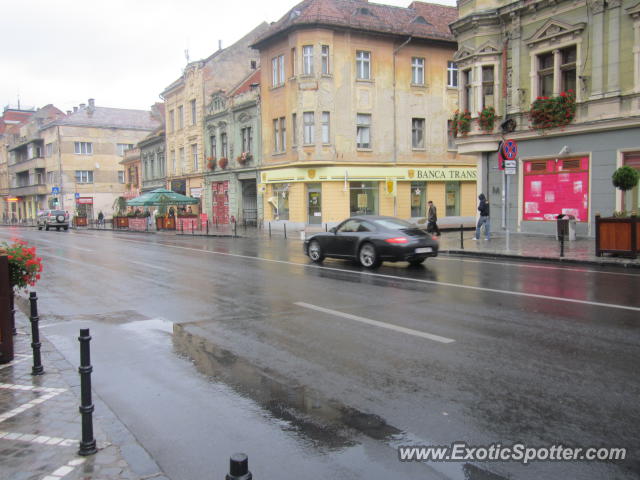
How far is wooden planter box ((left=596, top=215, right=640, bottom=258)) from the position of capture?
566 inches

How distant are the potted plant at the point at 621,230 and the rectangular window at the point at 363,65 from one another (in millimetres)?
21035

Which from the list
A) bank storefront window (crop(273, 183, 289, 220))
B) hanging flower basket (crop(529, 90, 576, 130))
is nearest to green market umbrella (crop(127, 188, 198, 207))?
bank storefront window (crop(273, 183, 289, 220))

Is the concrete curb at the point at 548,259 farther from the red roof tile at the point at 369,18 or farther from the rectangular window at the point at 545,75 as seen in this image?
the red roof tile at the point at 369,18

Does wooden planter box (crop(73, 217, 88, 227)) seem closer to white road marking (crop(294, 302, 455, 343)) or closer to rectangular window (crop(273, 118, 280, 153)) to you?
rectangular window (crop(273, 118, 280, 153))

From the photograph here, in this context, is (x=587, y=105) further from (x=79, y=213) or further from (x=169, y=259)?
(x=79, y=213)

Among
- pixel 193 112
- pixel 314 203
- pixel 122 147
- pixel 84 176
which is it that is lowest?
pixel 314 203

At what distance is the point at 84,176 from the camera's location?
71688 millimetres

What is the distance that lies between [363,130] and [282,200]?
6.64 m

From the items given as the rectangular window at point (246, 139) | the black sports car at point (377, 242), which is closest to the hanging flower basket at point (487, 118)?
the black sports car at point (377, 242)

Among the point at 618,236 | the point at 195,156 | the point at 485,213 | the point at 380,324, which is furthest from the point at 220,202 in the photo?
the point at 380,324

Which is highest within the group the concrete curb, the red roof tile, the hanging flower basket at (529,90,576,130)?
the red roof tile

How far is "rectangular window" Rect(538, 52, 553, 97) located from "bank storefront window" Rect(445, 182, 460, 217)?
15.4 metres

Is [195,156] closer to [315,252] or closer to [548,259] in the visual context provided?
[315,252]

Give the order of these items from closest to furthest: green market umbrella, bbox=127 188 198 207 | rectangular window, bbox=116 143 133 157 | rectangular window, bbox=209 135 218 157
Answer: green market umbrella, bbox=127 188 198 207 → rectangular window, bbox=209 135 218 157 → rectangular window, bbox=116 143 133 157
